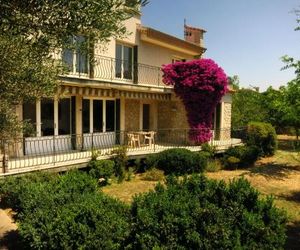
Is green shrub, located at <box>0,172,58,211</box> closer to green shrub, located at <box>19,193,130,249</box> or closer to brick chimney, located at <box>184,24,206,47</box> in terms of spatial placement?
green shrub, located at <box>19,193,130,249</box>

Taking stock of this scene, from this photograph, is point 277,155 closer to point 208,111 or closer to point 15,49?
point 208,111

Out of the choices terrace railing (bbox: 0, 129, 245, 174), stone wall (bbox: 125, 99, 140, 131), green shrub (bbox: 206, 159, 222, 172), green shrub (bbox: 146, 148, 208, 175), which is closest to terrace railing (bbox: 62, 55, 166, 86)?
stone wall (bbox: 125, 99, 140, 131)

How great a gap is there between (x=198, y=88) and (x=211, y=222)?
1812cm

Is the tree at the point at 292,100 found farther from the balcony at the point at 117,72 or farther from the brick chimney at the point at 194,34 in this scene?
the brick chimney at the point at 194,34

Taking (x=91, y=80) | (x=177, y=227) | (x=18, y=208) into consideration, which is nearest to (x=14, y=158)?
(x=91, y=80)

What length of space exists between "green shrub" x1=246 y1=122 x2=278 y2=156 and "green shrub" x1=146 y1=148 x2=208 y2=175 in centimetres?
723

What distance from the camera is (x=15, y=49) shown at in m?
7.46

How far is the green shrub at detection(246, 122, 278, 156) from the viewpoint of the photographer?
86.5 ft

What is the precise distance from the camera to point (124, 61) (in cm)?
2461

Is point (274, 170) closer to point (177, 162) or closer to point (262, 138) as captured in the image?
point (262, 138)

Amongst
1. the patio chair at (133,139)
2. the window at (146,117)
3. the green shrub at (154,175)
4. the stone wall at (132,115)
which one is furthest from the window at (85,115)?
the window at (146,117)

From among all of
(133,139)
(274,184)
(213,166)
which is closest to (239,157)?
(213,166)

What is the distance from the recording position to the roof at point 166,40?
82.4ft

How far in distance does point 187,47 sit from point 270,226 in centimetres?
2396
